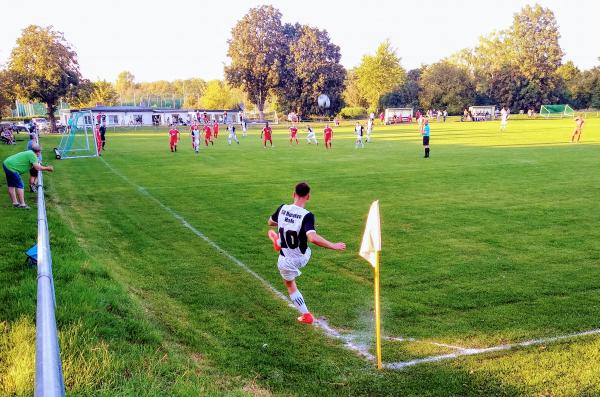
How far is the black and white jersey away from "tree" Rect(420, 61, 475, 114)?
9503cm

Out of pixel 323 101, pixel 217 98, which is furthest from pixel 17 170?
pixel 217 98

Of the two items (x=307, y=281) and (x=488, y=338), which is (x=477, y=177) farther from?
(x=488, y=338)

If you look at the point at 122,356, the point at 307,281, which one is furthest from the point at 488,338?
the point at 122,356

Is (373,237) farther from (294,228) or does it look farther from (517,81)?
(517,81)

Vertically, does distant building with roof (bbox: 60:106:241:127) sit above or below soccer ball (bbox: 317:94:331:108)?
below

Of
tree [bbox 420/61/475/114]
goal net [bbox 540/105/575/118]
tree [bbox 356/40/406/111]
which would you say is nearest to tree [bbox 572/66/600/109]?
goal net [bbox 540/105/575/118]

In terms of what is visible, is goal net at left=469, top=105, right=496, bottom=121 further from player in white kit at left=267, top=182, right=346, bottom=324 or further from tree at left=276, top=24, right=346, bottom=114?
player in white kit at left=267, top=182, right=346, bottom=324

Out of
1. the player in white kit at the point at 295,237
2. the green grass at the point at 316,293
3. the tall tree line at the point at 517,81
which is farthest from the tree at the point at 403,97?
the player in white kit at the point at 295,237

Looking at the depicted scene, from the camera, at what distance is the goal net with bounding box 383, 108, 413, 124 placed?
267 ft

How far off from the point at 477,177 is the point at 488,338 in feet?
46.4

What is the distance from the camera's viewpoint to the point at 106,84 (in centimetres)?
12512

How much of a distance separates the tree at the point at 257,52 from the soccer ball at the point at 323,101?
8.41 metres

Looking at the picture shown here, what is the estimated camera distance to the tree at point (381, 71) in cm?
9331

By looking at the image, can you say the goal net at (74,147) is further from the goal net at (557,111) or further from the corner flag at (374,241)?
the goal net at (557,111)
